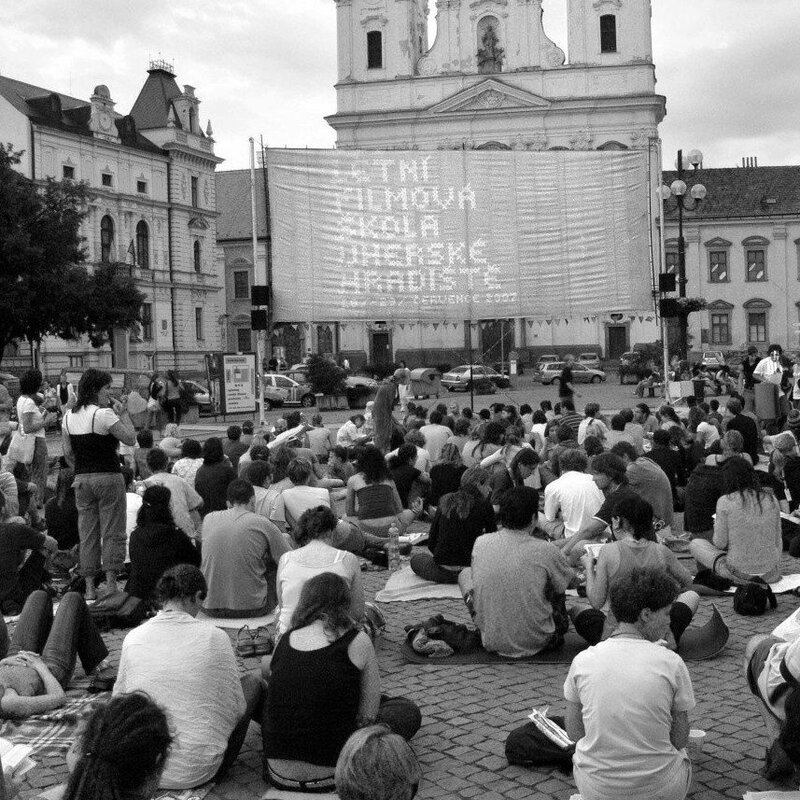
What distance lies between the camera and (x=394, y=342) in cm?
6838

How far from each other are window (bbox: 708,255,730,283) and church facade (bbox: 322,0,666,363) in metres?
4.58

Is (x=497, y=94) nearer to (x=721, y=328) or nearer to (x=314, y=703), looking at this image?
(x=721, y=328)

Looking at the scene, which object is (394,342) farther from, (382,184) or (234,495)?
(234,495)

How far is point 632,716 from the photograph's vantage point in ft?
14.8

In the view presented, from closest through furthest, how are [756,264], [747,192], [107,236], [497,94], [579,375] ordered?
[579,375], [107,236], [756,264], [747,192], [497,94]

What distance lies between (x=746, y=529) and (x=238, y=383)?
751 inches

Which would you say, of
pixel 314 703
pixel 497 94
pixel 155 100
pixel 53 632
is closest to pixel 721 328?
pixel 497 94

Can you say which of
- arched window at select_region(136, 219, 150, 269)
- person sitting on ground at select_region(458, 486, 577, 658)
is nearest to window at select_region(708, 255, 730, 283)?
arched window at select_region(136, 219, 150, 269)

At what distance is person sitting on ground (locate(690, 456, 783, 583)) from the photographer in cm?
873

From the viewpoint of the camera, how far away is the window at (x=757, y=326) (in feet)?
215

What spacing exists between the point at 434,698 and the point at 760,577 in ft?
11.0

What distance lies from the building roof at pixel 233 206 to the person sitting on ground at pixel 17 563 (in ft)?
222

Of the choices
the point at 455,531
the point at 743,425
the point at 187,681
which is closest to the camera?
the point at 187,681

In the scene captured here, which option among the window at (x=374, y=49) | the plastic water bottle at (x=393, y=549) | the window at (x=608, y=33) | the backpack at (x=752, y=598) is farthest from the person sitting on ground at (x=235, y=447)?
the window at (x=374, y=49)
